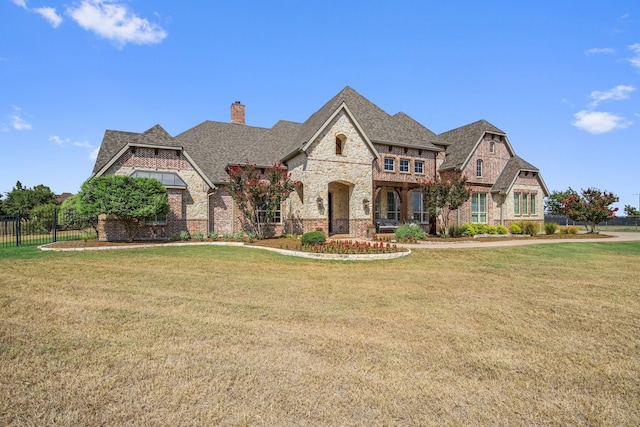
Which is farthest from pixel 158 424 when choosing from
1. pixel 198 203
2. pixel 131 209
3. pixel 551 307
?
pixel 198 203

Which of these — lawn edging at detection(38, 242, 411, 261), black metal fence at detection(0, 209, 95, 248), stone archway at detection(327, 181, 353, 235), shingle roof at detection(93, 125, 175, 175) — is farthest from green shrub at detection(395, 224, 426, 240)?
black metal fence at detection(0, 209, 95, 248)

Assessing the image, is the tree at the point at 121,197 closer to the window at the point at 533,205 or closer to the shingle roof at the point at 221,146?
the shingle roof at the point at 221,146

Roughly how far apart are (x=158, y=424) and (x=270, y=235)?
19.5 m

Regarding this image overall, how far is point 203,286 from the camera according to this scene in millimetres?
8328

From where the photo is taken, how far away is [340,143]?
74.9ft

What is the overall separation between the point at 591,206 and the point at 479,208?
805cm

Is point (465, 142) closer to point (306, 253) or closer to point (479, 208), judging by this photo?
point (479, 208)

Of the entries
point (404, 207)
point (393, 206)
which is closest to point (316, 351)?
point (404, 207)

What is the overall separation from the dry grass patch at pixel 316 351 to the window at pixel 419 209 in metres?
17.4

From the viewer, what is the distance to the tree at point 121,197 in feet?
54.2

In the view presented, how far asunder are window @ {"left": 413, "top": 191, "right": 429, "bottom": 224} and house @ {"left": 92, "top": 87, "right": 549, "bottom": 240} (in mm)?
83

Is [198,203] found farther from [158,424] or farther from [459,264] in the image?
[158,424]

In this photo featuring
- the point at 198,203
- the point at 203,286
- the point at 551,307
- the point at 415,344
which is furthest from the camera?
the point at 198,203

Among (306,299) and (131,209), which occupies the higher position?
(131,209)
